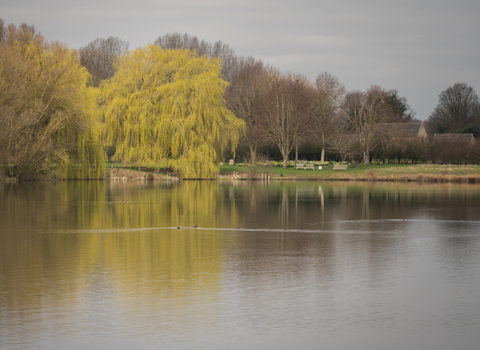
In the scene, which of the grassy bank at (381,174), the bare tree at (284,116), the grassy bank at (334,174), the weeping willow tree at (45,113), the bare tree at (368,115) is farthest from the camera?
the bare tree at (368,115)

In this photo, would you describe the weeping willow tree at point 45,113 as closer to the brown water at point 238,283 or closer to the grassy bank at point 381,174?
the grassy bank at point 381,174

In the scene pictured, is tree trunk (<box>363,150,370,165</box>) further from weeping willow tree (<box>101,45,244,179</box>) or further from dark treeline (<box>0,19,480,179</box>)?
weeping willow tree (<box>101,45,244,179</box>)

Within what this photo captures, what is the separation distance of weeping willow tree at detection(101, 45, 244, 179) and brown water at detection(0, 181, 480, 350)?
28.7 metres

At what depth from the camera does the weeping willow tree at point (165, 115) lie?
4931 centimetres

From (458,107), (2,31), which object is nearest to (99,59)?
(2,31)

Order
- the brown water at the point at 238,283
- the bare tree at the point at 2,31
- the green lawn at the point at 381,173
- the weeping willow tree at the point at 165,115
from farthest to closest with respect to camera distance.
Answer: the bare tree at the point at 2,31, the green lawn at the point at 381,173, the weeping willow tree at the point at 165,115, the brown water at the point at 238,283

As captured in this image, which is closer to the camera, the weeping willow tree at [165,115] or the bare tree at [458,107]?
the weeping willow tree at [165,115]

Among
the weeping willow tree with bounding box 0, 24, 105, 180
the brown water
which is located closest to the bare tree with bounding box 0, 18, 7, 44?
the weeping willow tree with bounding box 0, 24, 105, 180

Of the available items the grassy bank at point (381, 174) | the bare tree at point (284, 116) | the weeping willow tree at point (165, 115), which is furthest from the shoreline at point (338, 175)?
the bare tree at point (284, 116)

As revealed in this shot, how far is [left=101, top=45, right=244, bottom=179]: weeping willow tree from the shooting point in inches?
1941

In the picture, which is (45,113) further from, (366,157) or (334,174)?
(366,157)

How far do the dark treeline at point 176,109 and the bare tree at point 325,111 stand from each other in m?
0.13

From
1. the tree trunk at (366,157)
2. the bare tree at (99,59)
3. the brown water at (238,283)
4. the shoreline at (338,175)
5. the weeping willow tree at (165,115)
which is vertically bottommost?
the brown water at (238,283)

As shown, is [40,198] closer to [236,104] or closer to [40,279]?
[40,279]
